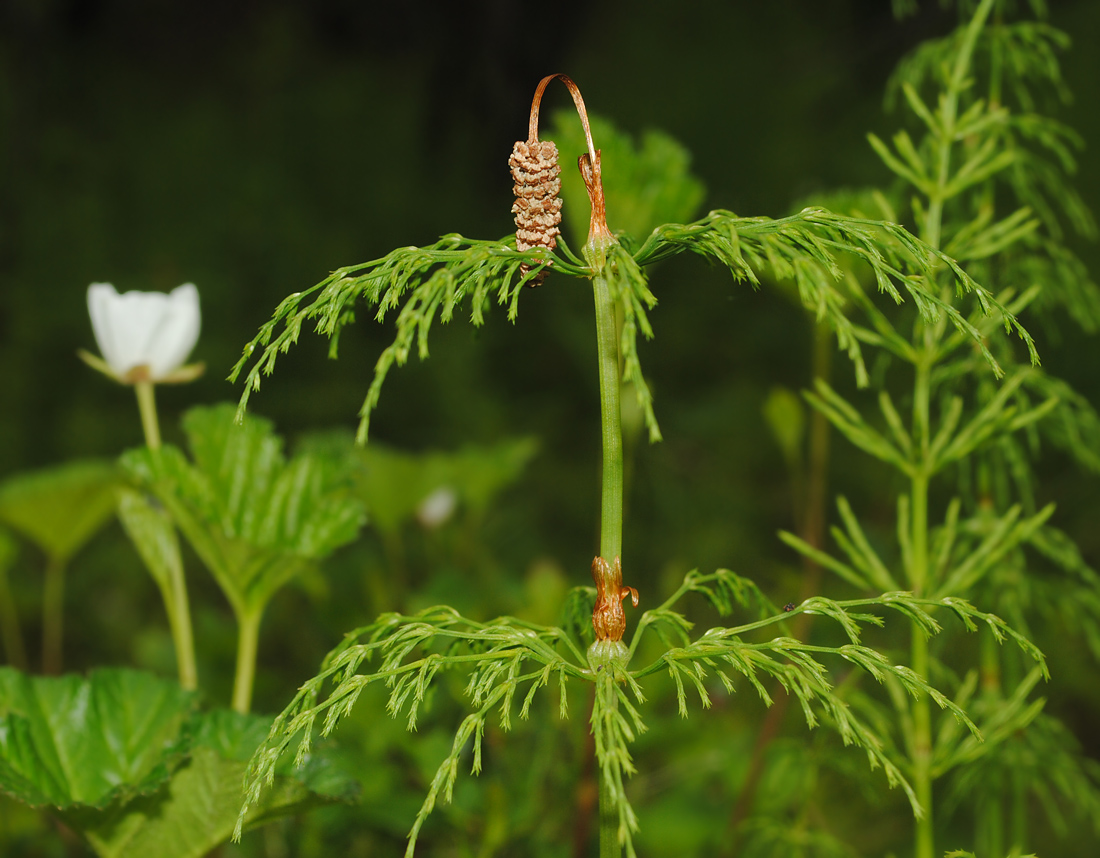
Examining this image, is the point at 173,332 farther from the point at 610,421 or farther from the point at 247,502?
the point at 610,421

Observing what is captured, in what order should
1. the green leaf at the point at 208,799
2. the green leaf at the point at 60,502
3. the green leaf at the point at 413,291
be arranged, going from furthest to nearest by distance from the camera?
the green leaf at the point at 60,502 < the green leaf at the point at 208,799 < the green leaf at the point at 413,291

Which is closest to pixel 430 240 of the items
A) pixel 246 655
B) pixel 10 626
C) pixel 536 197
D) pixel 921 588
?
pixel 10 626

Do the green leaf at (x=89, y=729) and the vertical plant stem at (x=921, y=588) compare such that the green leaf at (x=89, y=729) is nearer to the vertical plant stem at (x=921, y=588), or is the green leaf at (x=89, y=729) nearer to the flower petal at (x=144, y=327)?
the flower petal at (x=144, y=327)

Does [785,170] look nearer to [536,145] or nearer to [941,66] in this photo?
[941,66]

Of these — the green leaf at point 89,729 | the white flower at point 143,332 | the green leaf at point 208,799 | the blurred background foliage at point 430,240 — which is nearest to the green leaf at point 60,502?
the blurred background foliage at point 430,240

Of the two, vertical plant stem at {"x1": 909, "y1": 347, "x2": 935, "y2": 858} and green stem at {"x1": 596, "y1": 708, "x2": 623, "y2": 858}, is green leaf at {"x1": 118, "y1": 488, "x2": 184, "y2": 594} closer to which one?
green stem at {"x1": 596, "y1": 708, "x2": 623, "y2": 858}
